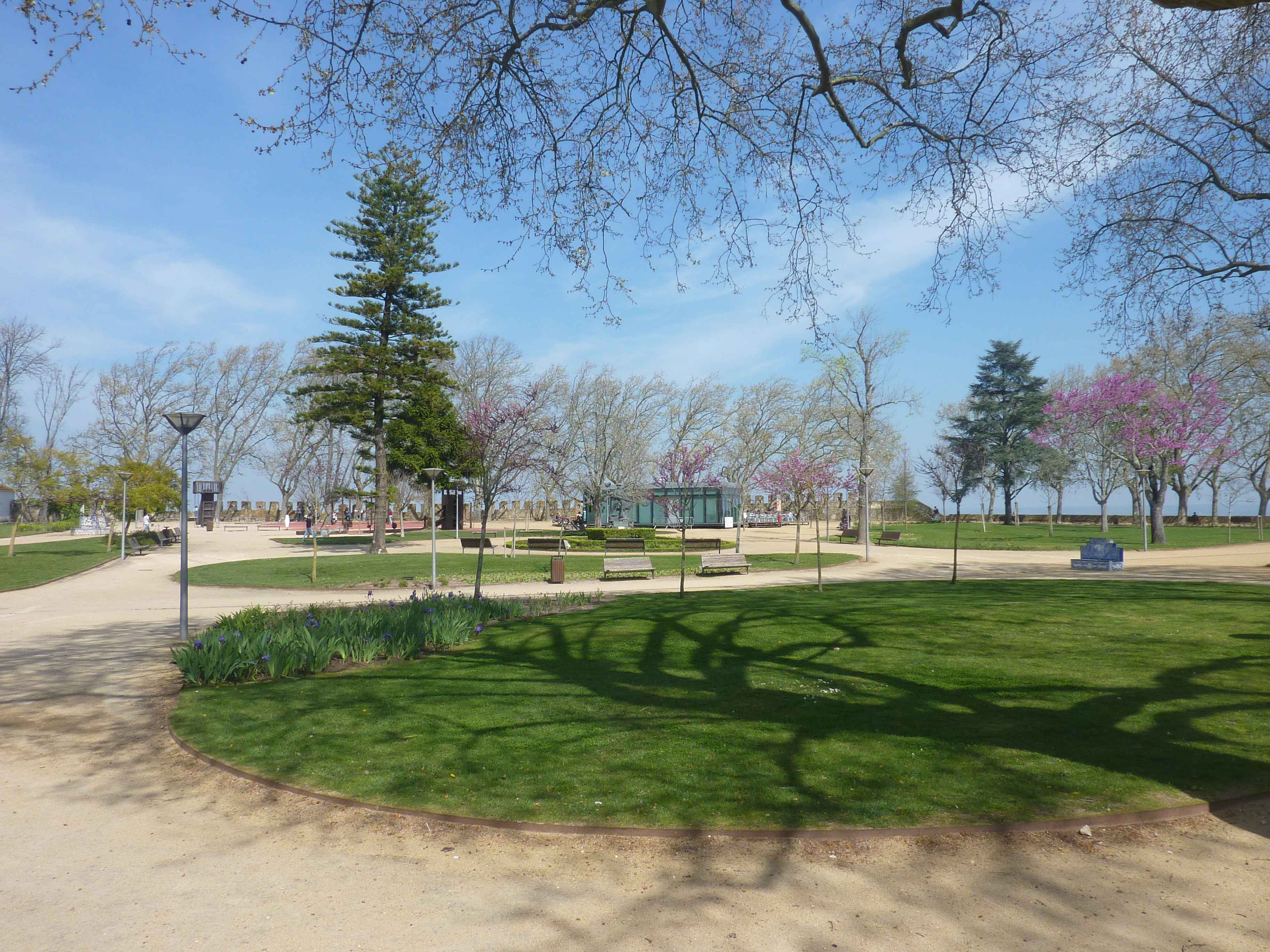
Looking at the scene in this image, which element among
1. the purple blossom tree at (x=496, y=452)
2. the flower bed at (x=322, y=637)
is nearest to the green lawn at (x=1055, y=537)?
the purple blossom tree at (x=496, y=452)

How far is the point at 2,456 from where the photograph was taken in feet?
152

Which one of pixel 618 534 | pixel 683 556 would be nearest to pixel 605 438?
pixel 618 534

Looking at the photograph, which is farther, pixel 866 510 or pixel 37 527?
pixel 37 527

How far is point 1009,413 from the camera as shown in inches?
2203

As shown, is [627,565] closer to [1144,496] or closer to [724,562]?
[724,562]

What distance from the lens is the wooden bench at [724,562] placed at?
68.4ft

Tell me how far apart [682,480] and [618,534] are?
7771 millimetres

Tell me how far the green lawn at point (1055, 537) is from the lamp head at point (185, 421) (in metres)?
29.9

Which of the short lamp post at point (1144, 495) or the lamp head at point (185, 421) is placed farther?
the short lamp post at point (1144, 495)

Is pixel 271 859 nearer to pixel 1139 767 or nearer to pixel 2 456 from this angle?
pixel 1139 767

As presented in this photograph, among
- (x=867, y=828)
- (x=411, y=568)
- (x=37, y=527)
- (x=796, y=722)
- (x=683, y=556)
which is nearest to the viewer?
(x=867, y=828)

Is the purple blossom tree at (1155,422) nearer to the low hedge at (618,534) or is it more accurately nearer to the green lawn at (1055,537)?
the green lawn at (1055,537)

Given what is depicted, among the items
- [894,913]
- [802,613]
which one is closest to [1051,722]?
[894,913]

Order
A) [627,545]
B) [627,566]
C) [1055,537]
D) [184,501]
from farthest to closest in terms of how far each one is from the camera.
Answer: [1055,537], [627,545], [627,566], [184,501]
